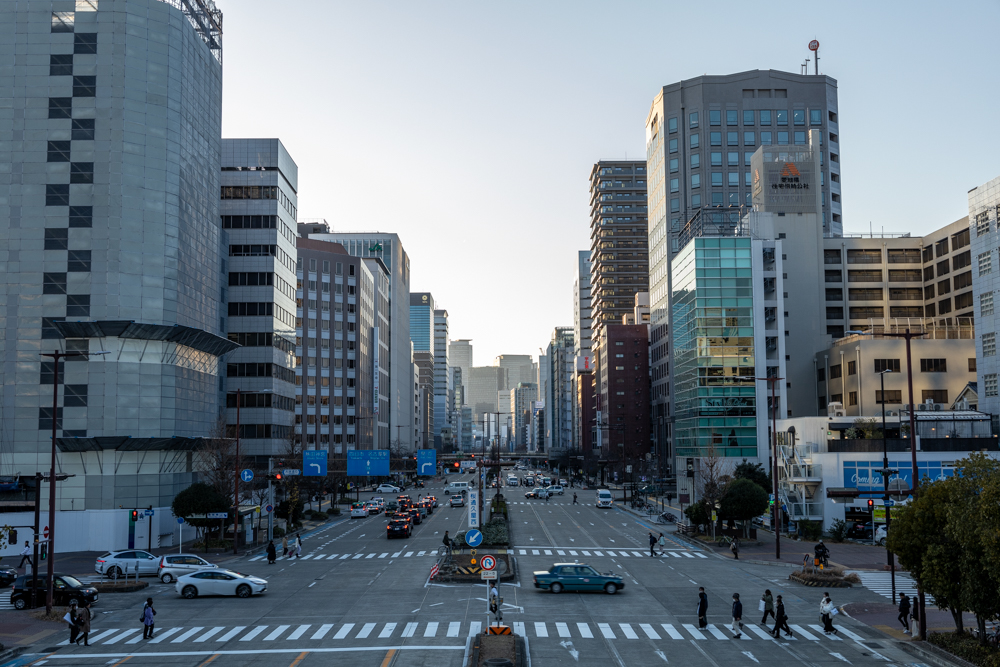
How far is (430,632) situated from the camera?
A: 102 ft

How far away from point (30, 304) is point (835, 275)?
9996cm

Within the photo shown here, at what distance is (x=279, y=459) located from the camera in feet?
309

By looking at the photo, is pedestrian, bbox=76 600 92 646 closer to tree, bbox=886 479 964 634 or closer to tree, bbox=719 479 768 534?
tree, bbox=886 479 964 634

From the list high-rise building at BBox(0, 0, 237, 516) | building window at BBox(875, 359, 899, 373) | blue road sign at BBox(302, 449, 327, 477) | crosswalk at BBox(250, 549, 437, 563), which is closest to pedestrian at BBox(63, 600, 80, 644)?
crosswalk at BBox(250, 549, 437, 563)

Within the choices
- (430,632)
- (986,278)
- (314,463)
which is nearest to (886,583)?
(430,632)

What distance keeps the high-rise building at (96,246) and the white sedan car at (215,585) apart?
26833 millimetres

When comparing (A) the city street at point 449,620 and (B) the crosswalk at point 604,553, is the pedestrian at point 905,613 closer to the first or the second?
(A) the city street at point 449,620

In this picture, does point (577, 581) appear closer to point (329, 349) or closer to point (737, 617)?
point (737, 617)

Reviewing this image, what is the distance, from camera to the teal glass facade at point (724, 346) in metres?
105

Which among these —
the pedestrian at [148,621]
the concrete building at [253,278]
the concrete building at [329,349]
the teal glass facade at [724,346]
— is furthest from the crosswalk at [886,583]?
the concrete building at [329,349]

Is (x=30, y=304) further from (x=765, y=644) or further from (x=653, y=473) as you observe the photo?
(x=653, y=473)

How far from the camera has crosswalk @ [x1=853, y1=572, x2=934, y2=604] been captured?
41156 millimetres

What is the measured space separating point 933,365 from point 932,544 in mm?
75990

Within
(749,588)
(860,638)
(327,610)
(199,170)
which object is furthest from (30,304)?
(860,638)
